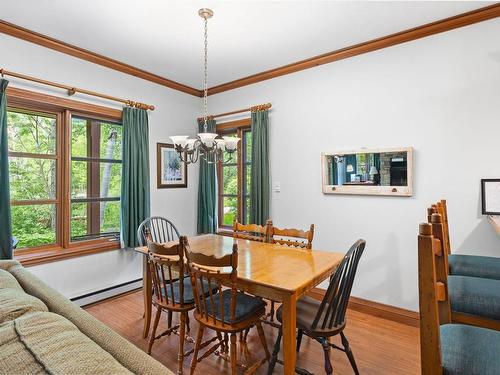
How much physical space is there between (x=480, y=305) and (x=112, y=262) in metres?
3.44

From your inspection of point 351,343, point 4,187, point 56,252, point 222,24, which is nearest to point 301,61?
point 222,24

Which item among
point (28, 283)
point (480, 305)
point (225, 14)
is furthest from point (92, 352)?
point (225, 14)

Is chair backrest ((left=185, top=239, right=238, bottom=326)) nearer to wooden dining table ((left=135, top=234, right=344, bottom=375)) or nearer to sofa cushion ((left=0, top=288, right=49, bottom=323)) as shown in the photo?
wooden dining table ((left=135, top=234, right=344, bottom=375))

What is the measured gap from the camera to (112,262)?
3.43 metres

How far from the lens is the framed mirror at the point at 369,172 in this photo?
108 inches

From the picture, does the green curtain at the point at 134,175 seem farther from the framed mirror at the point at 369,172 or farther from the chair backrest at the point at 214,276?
the framed mirror at the point at 369,172

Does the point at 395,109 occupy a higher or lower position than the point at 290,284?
higher

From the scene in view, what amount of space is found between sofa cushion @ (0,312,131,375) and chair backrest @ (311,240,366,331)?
1.20m

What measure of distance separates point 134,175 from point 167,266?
1.82 metres

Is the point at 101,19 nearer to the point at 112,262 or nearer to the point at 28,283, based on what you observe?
the point at 28,283

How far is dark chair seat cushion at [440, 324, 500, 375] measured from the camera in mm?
1035

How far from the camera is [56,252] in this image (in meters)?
2.97

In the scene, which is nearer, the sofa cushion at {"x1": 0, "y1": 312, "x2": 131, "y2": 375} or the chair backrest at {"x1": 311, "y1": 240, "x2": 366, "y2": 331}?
the sofa cushion at {"x1": 0, "y1": 312, "x2": 131, "y2": 375}

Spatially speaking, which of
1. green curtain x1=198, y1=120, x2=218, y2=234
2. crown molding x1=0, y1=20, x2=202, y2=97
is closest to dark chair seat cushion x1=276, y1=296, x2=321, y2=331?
green curtain x1=198, y1=120, x2=218, y2=234
